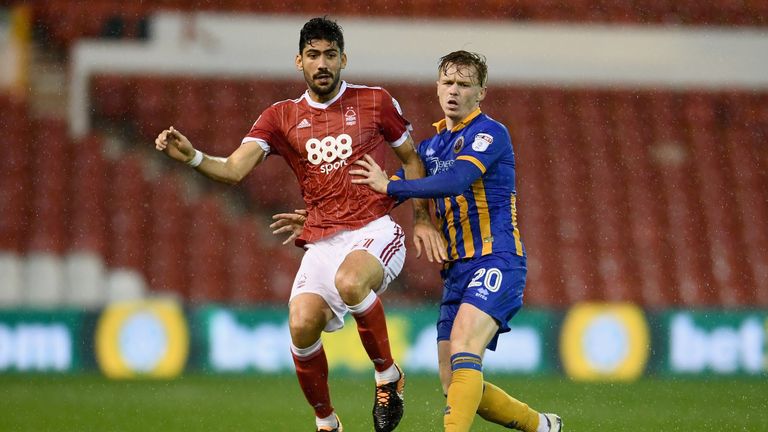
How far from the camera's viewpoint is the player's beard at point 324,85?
5379mm

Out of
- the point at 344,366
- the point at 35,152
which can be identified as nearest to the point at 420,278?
the point at 344,366

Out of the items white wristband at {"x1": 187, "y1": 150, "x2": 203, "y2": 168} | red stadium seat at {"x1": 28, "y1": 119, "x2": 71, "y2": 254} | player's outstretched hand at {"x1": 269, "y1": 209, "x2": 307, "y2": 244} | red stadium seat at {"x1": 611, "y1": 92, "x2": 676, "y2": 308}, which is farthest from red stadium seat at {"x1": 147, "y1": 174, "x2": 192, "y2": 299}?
white wristband at {"x1": 187, "y1": 150, "x2": 203, "y2": 168}

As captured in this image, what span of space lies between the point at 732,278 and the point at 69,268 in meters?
7.28

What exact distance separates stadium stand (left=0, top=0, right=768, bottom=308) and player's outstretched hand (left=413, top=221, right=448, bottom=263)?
22.8 ft

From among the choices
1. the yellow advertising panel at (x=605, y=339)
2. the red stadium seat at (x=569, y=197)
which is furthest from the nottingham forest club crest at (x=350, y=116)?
the red stadium seat at (x=569, y=197)

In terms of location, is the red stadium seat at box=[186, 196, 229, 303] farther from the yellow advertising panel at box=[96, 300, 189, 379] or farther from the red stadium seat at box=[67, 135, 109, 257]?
the yellow advertising panel at box=[96, 300, 189, 379]

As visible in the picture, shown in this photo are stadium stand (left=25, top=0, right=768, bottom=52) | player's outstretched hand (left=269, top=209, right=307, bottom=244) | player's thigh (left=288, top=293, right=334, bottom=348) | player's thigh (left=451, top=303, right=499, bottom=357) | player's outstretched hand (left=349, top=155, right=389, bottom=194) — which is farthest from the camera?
stadium stand (left=25, top=0, right=768, bottom=52)

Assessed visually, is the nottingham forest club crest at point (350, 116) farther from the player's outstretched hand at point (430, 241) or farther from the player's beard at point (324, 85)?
the player's outstretched hand at point (430, 241)

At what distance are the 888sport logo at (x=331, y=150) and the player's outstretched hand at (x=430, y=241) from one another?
464 mm

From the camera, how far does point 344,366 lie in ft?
34.4

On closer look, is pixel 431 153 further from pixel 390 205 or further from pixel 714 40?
pixel 714 40

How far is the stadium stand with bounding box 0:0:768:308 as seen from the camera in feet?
40.4

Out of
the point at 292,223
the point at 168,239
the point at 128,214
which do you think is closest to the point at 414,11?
the point at 168,239

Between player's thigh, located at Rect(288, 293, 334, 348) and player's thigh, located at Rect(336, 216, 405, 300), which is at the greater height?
player's thigh, located at Rect(336, 216, 405, 300)
